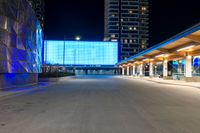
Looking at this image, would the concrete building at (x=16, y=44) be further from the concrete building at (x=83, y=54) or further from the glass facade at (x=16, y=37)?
the concrete building at (x=83, y=54)

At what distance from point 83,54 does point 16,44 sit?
89.8 m

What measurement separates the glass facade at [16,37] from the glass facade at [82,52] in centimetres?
8478

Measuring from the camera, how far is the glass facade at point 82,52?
108m

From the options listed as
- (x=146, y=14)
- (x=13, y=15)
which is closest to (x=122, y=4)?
(x=146, y=14)

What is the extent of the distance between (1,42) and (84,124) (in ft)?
43.4

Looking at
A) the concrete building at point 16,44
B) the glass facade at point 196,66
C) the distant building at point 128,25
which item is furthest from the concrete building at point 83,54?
the concrete building at point 16,44

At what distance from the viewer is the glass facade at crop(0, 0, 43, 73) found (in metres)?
16.5

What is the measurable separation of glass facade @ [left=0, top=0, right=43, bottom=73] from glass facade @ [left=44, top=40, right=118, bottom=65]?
84782mm

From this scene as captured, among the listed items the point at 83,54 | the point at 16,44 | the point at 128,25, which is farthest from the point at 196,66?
the point at 128,25

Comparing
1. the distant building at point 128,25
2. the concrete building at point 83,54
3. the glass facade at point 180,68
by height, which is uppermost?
the distant building at point 128,25

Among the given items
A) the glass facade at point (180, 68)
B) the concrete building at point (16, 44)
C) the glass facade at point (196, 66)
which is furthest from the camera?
the glass facade at point (180, 68)

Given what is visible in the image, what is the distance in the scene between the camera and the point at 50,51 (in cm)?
10919

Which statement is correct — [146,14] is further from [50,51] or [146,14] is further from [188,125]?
[188,125]

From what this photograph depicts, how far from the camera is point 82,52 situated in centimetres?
10862
